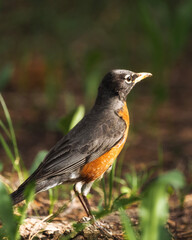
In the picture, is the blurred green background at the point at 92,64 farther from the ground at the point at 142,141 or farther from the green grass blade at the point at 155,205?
the green grass blade at the point at 155,205

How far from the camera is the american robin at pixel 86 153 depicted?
3.61 metres

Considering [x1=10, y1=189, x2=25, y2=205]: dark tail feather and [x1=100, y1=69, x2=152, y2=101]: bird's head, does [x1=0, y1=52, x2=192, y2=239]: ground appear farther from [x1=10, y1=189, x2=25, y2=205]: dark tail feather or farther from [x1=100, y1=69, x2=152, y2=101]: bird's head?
[x1=100, y1=69, x2=152, y2=101]: bird's head

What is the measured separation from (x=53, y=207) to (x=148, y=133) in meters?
3.13

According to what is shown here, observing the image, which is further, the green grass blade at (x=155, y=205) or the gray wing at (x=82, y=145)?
the gray wing at (x=82, y=145)

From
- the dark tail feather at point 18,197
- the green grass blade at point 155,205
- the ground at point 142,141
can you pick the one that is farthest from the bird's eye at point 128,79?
the green grass blade at point 155,205

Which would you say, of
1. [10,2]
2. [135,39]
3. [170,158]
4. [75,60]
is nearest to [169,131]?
[170,158]

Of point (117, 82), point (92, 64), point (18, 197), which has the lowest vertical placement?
point (18, 197)

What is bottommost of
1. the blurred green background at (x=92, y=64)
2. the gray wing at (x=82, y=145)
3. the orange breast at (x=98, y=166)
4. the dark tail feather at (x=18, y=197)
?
the dark tail feather at (x=18, y=197)

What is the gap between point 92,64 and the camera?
664cm

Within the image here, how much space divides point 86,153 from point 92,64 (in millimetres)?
3082

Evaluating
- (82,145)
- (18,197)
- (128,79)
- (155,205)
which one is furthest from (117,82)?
(155,205)

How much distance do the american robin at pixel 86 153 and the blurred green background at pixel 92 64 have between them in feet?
2.81

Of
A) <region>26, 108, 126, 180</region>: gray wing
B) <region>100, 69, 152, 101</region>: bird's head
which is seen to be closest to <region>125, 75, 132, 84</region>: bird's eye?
<region>100, 69, 152, 101</region>: bird's head

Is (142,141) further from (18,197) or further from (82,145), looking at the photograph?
(18,197)
